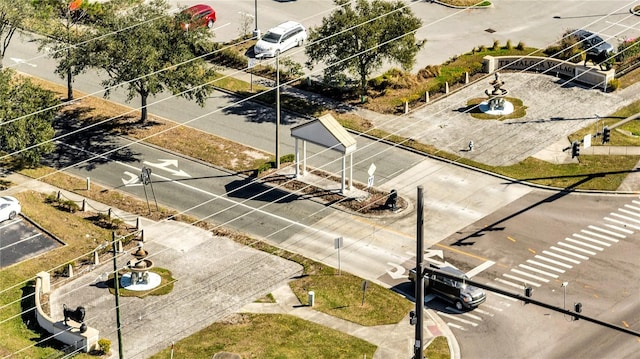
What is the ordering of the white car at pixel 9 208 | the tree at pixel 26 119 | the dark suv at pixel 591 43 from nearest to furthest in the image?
the white car at pixel 9 208 → the tree at pixel 26 119 → the dark suv at pixel 591 43

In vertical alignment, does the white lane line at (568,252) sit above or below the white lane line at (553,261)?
above

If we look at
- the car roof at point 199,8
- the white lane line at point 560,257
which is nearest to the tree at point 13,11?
the car roof at point 199,8

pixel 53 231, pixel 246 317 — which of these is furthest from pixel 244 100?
pixel 246 317

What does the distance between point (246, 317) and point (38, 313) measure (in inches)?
435

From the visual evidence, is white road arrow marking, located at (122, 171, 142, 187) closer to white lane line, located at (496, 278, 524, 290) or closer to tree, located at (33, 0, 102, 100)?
tree, located at (33, 0, 102, 100)

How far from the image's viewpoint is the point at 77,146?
279ft

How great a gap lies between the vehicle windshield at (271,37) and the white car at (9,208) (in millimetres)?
29909

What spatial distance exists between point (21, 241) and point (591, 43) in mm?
47495

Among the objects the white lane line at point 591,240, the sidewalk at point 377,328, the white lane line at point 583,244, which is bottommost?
the sidewalk at point 377,328

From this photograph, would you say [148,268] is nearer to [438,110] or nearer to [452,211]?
[452,211]

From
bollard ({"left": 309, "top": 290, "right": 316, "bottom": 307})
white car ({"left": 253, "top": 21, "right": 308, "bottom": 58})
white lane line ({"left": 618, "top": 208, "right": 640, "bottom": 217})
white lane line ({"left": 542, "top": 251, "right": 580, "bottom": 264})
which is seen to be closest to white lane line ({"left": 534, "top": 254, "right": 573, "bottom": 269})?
white lane line ({"left": 542, "top": 251, "right": 580, "bottom": 264})

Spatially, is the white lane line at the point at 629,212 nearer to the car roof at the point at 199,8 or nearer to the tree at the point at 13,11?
the car roof at the point at 199,8

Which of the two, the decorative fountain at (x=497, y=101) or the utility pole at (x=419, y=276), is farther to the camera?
the decorative fountain at (x=497, y=101)

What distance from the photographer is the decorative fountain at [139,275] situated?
6781 cm
